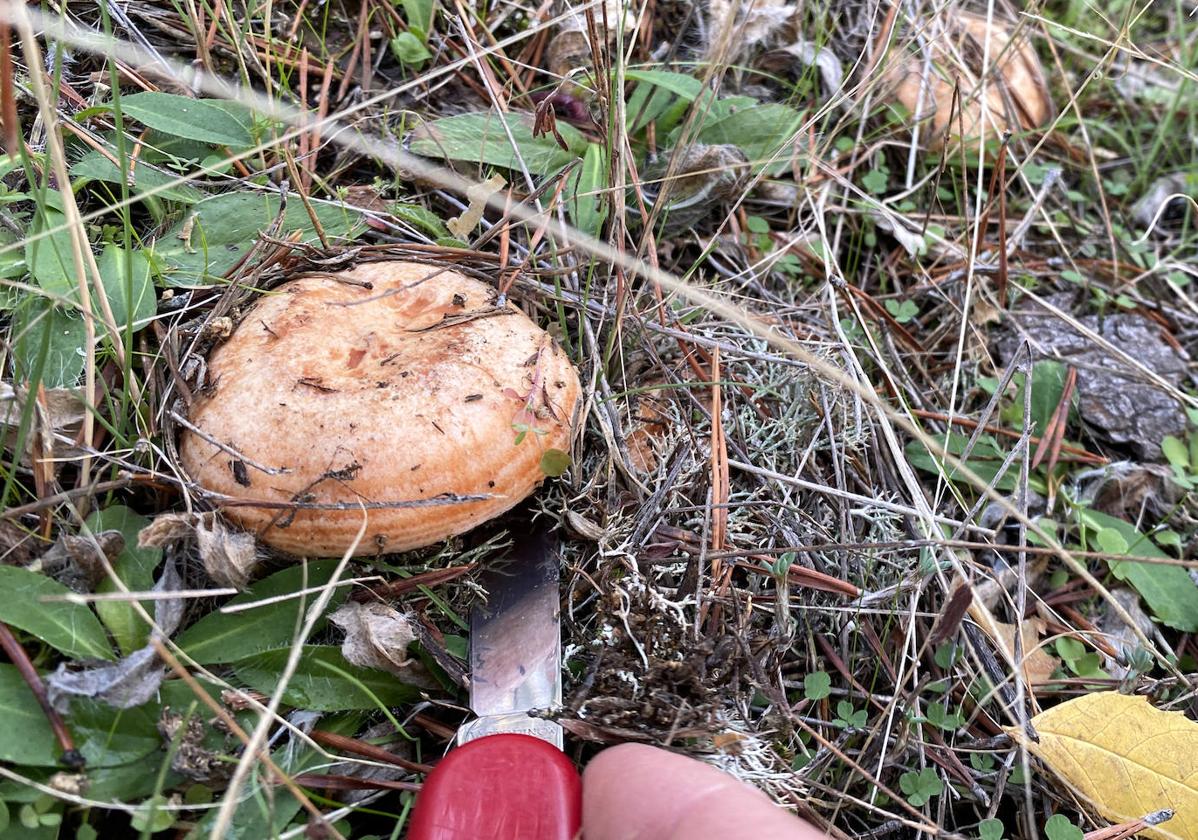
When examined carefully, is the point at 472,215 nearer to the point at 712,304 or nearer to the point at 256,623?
the point at 712,304

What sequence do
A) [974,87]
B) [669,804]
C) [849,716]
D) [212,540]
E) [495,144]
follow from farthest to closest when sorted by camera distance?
[974,87]
[495,144]
[849,716]
[212,540]
[669,804]

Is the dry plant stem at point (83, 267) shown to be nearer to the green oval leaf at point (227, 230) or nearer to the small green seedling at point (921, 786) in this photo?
the green oval leaf at point (227, 230)

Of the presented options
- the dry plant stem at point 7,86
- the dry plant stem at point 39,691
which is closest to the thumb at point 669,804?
the dry plant stem at point 39,691

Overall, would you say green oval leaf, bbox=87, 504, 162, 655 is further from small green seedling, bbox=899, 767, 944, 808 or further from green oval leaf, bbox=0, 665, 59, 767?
small green seedling, bbox=899, 767, 944, 808

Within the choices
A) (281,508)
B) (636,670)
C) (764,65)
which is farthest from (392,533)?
(764,65)

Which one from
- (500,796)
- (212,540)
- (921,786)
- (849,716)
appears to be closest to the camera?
(500,796)

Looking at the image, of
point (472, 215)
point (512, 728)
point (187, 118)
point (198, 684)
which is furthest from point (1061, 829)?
point (187, 118)

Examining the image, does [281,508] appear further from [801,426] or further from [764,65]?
[764,65]
